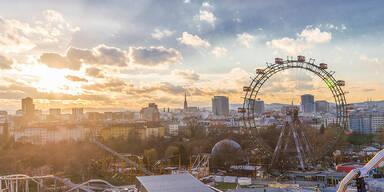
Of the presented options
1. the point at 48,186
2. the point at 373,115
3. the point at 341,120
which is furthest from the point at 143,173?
the point at 373,115

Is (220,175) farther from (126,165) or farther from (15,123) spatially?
(15,123)

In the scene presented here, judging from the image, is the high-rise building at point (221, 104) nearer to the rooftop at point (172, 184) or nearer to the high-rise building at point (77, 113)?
the high-rise building at point (77, 113)

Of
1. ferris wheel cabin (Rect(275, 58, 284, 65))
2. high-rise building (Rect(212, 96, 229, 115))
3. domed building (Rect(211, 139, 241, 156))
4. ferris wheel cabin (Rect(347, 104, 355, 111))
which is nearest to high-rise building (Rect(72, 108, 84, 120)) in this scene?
high-rise building (Rect(212, 96, 229, 115))

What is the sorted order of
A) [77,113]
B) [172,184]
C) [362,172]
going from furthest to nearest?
1. [77,113]
2. [172,184]
3. [362,172]

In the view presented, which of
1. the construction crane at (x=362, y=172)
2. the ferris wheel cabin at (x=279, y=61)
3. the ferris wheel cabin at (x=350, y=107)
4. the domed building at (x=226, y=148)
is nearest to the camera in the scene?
the construction crane at (x=362, y=172)

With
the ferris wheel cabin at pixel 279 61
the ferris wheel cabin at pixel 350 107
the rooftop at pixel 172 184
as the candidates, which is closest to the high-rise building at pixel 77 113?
the ferris wheel cabin at pixel 279 61

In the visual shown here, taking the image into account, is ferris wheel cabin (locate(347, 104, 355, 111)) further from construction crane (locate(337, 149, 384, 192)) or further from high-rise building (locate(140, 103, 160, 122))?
high-rise building (locate(140, 103, 160, 122))

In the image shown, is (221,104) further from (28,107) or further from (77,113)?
(28,107)

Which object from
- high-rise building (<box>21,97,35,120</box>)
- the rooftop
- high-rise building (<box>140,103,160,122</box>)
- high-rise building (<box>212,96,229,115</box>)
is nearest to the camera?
the rooftop

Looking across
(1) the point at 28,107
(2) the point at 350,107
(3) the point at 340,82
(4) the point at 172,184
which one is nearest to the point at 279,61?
(3) the point at 340,82

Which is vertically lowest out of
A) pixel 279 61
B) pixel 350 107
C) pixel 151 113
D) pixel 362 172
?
pixel 151 113

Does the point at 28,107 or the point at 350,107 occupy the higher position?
the point at 28,107
